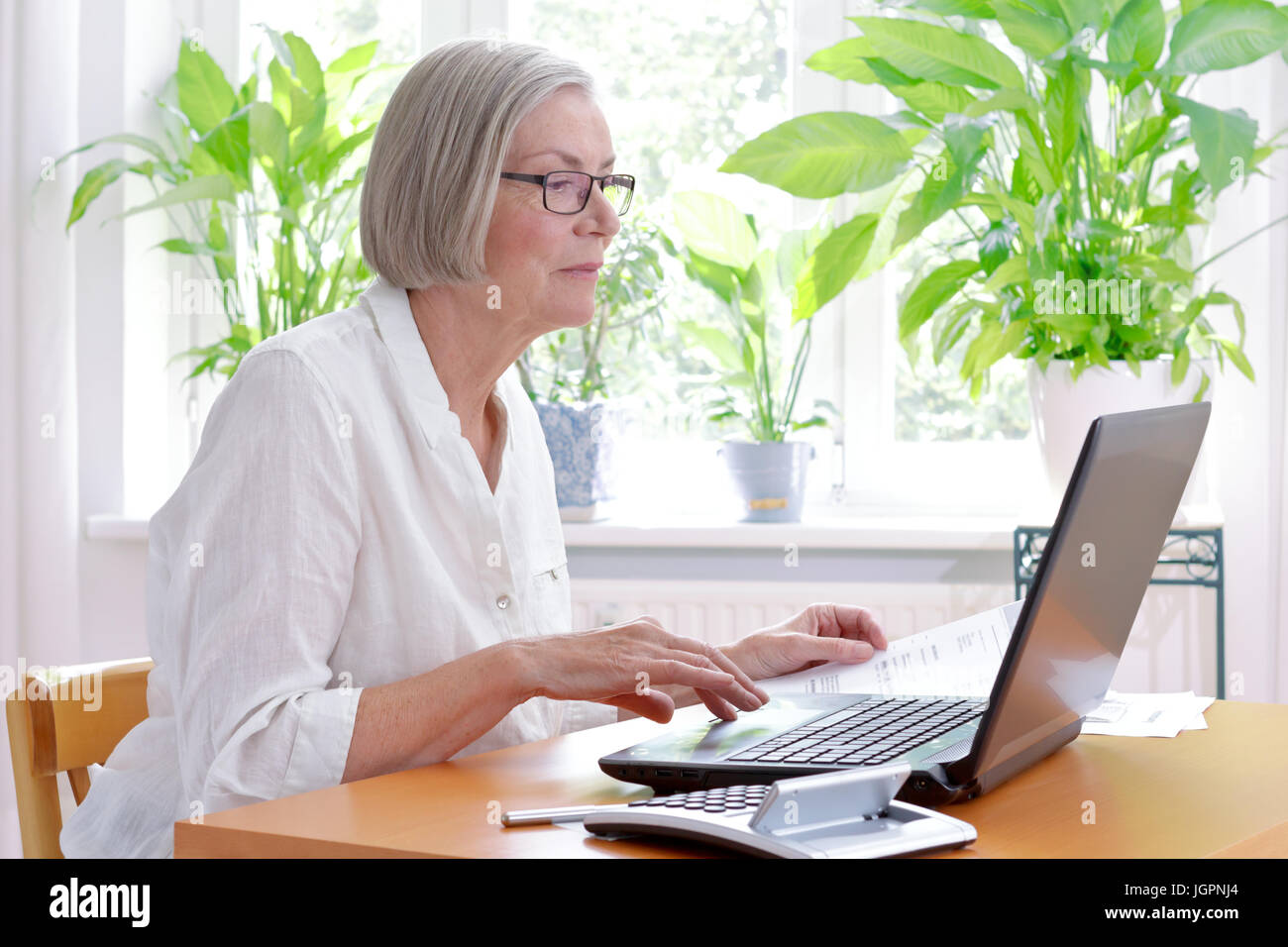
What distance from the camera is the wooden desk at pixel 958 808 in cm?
74

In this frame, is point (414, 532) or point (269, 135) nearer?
point (414, 532)

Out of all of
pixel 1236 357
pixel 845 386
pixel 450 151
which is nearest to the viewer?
pixel 450 151

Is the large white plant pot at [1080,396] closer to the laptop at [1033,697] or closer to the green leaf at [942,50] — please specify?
the green leaf at [942,50]

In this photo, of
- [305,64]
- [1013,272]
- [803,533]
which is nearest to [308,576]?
[1013,272]

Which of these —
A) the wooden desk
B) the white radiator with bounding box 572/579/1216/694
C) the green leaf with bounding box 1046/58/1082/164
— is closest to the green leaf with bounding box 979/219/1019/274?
the green leaf with bounding box 1046/58/1082/164

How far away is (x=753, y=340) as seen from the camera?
2.57 meters

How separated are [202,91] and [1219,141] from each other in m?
1.83

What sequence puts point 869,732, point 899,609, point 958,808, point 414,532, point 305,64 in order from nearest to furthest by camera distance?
1. point 958,808
2. point 869,732
3. point 414,532
4. point 899,609
5. point 305,64

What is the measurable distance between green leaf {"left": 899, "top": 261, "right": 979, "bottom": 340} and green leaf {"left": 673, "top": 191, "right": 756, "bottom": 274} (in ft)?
1.25

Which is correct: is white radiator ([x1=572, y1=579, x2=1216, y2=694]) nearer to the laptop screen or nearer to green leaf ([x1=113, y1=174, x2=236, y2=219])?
green leaf ([x1=113, y1=174, x2=236, y2=219])

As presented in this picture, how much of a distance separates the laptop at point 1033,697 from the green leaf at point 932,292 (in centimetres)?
117

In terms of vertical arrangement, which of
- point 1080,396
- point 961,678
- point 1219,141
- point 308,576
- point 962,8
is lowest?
point 961,678

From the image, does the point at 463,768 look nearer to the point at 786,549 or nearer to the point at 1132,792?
the point at 1132,792

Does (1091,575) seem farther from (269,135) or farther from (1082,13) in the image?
(269,135)
